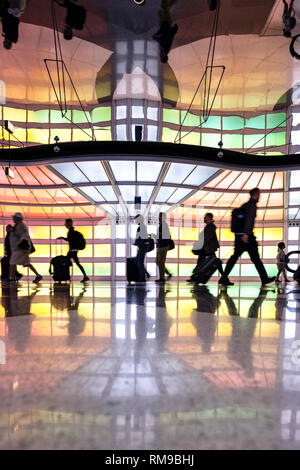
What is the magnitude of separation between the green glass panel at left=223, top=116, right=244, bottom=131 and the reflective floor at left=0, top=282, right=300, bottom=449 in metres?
18.4

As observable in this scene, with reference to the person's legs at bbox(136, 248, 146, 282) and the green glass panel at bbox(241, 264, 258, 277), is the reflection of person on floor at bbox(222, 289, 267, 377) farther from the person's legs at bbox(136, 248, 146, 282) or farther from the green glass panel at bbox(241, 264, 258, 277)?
the green glass panel at bbox(241, 264, 258, 277)

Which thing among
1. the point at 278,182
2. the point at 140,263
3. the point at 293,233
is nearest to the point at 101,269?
the point at 278,182

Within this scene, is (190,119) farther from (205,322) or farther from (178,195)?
(205,322)

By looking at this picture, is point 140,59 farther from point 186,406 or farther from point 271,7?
point 186,406

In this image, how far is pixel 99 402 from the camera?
1.32 m

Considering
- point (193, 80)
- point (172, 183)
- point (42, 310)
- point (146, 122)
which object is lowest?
point (42, 310)

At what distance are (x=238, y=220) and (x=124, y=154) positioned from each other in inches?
255

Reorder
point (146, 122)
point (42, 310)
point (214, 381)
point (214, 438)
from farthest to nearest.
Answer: point (146, 122)
point (42, 310)
point (214, 381)
point (214, 438)

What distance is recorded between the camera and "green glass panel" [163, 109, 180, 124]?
17875 mm

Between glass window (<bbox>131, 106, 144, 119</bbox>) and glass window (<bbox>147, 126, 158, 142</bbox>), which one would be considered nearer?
glass window (<bbox>131, 106, 144, 119</bbox>)

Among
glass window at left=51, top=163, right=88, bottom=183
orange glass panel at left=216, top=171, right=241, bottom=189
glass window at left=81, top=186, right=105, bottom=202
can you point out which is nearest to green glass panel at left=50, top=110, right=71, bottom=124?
glass window at left=51, top=163, right=88, bottom=183

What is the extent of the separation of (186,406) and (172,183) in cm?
1805

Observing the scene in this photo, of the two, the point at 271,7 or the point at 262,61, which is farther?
the point at 262,61

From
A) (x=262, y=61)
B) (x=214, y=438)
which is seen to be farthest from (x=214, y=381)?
(x=262, y=61)
